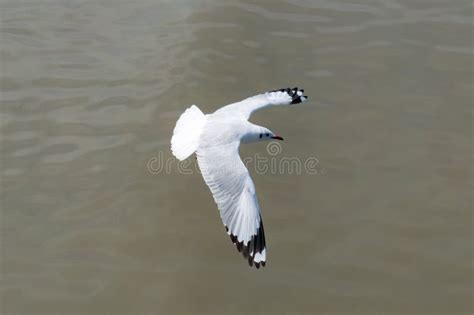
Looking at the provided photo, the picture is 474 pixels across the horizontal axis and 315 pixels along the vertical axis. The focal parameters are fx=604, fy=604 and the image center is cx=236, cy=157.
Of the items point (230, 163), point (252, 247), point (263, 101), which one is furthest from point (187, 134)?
point (252, 247)

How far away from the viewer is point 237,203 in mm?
4035

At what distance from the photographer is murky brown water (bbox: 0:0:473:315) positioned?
3920mm

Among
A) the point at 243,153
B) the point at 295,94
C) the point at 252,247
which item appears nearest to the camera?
the point at 252,247

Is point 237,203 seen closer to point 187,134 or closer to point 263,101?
point 187,134

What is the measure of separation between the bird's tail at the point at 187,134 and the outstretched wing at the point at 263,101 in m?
0.20

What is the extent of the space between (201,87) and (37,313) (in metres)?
2.67

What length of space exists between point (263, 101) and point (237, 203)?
1280 mm

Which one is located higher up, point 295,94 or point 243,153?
point 295,94

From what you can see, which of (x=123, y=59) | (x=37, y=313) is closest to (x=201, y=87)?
(x=123, y=59)

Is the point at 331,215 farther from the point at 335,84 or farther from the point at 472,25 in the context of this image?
the point at 472,25

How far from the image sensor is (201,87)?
5.70 metres

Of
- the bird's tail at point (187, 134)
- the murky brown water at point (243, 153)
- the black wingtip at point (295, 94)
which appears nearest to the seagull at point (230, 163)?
the bird's tail at point (187, 134)

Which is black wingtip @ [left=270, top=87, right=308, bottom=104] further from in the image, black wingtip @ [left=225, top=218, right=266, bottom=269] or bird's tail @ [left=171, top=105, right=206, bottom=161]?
black wingtip @ [left=225, top=218, right=266, bottom=269]

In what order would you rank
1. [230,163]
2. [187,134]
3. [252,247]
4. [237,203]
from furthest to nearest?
[187,134] → [230,163] → [237,203] → [252,247]
